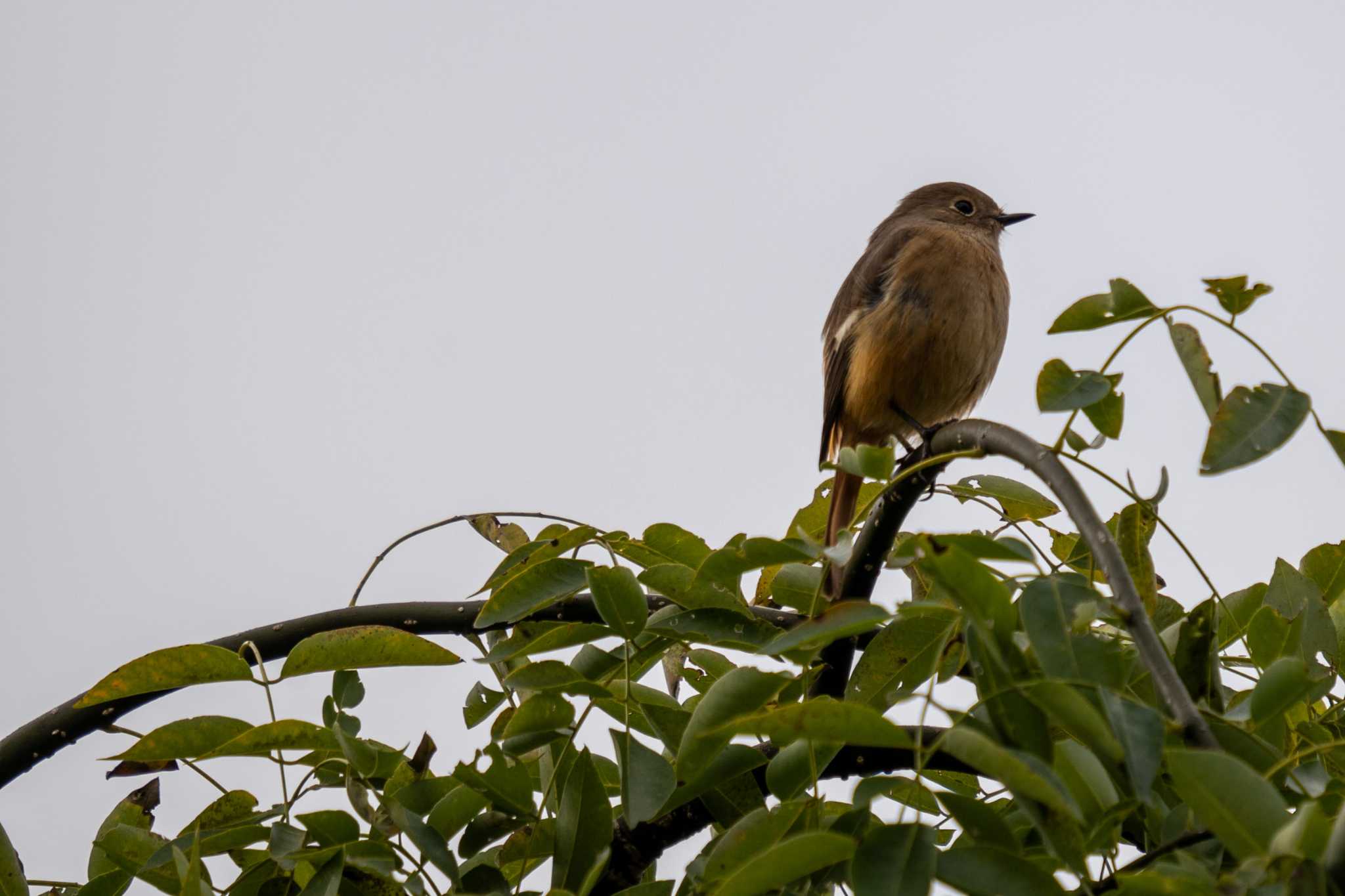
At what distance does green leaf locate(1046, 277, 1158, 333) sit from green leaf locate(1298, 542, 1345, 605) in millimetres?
868

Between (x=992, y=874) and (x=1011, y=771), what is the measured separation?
0.19 metres

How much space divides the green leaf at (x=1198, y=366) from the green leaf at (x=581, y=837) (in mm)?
887

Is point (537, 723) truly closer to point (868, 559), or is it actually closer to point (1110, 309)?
point (868, 559)

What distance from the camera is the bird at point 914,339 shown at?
5512mm

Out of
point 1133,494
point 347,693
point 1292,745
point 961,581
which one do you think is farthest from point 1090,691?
point 347,693

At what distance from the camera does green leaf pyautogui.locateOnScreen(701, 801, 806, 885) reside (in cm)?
161

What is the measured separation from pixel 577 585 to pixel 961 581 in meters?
0.83

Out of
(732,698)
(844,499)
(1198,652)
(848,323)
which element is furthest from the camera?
(848,323)

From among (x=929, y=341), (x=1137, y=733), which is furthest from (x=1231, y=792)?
(x=929, y=341)

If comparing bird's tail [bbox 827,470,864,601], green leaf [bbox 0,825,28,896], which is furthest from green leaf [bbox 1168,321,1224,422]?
green leaf [bbox 0,825,28,896]

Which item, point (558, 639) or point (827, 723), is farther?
point (558, 639)

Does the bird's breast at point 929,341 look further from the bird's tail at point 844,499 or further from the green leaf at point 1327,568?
the green leaf at point 1327,568

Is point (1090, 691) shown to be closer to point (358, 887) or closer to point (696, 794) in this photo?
point (696, 794)

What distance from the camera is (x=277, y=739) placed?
183 cm
